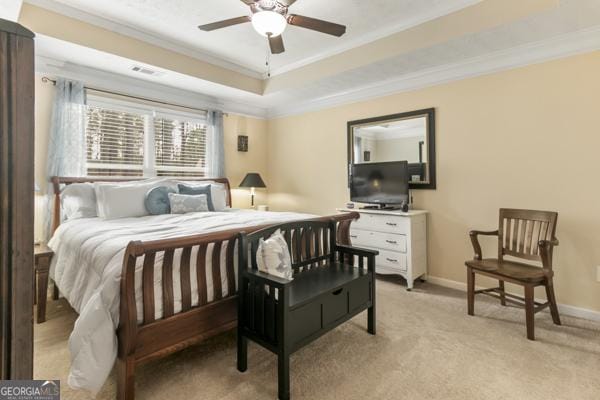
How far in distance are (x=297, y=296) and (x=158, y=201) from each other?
2247 mm

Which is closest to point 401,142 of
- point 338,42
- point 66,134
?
point 338,42

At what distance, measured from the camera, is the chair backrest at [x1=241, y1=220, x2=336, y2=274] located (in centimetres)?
203

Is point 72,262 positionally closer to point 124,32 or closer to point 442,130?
point 124,32

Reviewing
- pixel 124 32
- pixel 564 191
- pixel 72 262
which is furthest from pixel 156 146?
pixel 564 191

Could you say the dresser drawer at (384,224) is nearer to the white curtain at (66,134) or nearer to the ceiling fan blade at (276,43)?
the ceiling fan blade at (276,43)

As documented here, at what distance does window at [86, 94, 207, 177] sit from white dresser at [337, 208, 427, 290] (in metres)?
2.59

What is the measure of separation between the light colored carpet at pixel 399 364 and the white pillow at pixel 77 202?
3.23ft

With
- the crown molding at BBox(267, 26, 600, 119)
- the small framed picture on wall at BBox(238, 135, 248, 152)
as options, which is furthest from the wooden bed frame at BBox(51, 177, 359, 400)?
the small framed picture on wall at BBox(238, 135, 248, 152)

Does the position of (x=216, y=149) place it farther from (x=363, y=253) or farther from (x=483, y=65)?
(x=483, y=65)

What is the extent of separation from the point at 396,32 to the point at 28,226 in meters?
3.30

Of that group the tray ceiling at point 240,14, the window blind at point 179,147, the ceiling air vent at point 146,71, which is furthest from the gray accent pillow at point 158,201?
the tray ceiling at point 240,14

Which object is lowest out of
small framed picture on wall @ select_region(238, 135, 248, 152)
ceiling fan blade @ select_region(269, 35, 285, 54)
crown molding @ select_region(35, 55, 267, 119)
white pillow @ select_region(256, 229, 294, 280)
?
white pillow @ select_region(256, 229, 294, 280)

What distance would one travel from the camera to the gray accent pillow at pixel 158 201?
3312mm

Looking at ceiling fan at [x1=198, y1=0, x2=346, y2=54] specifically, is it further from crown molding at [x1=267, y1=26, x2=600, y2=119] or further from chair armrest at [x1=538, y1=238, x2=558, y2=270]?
chair armrest at [x1=538, y1=238, x2=558, y2=270]
